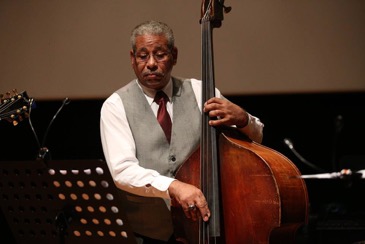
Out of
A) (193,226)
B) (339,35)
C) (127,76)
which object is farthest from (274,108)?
(193,226)

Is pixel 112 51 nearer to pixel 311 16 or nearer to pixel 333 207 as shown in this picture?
pixel 311 16

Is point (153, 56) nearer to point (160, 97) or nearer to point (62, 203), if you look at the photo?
point (160, 97)

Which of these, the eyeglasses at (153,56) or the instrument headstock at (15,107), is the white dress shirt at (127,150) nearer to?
the eyeglasses at (153,56)

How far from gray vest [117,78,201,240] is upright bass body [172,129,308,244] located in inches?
8.1

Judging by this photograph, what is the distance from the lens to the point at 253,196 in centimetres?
218

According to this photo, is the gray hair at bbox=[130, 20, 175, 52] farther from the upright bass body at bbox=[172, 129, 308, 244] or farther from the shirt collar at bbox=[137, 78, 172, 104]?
the upright bass body at bbox=[172, 129, 308, 244]

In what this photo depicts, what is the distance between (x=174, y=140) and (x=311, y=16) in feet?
4.84

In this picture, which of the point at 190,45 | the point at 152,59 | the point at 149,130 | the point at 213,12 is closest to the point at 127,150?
the point at 149,130

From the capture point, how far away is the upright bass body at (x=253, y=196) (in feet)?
6.98

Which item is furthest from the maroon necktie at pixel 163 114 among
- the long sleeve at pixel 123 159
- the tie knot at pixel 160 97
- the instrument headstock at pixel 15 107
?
the instrument headstock at pixel 15 107

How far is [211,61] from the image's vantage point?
7.74 ft

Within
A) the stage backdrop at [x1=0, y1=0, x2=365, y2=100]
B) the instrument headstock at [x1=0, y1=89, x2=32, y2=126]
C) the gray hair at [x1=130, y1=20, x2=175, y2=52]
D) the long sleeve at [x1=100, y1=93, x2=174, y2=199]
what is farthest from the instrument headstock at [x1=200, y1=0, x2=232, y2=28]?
the stage backdrop at [x1=0, y1=0, x2=365, y2=100]

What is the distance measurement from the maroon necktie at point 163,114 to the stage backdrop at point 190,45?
1038mm

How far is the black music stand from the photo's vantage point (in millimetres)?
2172
